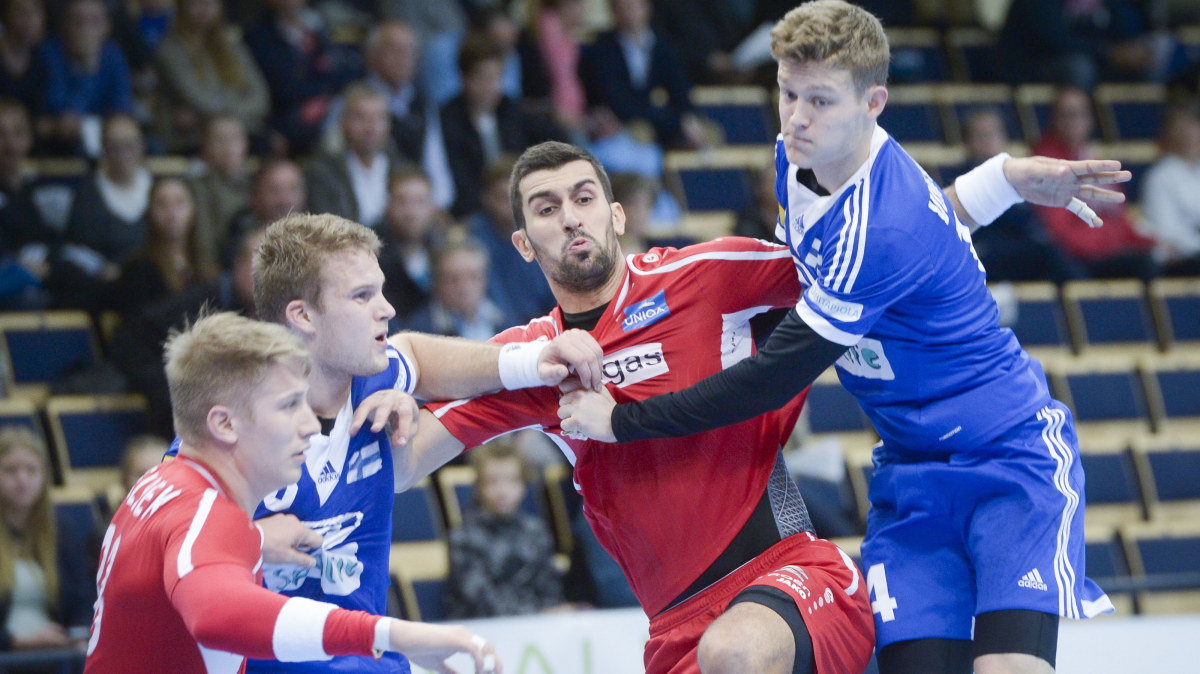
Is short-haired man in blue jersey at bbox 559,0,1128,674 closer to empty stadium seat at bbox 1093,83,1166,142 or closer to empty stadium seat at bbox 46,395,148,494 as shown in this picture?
empty stadium seat at bbox 46,395,148,494

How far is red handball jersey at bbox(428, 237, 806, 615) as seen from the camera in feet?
14.4

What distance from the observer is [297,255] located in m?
4.16

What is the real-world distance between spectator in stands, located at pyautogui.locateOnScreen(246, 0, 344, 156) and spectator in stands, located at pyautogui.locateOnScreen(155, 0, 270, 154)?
200 millimetres

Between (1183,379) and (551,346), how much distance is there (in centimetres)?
703

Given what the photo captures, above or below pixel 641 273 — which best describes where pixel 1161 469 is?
below

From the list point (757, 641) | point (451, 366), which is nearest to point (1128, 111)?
point (451, 366)

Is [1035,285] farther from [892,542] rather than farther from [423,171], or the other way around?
[892,542]

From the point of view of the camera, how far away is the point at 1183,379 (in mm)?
9703

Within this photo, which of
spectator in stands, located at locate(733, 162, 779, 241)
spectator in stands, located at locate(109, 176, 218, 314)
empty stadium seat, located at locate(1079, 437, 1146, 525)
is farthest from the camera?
spectator in stands, located at locate(733, 162, 779, 241)

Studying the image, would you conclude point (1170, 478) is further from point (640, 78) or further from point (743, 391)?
A: point (743, 391)

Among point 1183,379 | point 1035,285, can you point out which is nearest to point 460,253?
point 1035,285

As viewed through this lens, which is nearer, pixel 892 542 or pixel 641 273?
pixel 892 542

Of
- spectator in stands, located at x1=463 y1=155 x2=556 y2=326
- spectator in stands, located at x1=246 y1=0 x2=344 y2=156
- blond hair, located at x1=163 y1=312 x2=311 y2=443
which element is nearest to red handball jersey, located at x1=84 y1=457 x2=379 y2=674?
blond hair, located at x1=163 y1=312 x2=311 y2=443

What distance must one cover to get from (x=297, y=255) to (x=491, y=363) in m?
0.77
